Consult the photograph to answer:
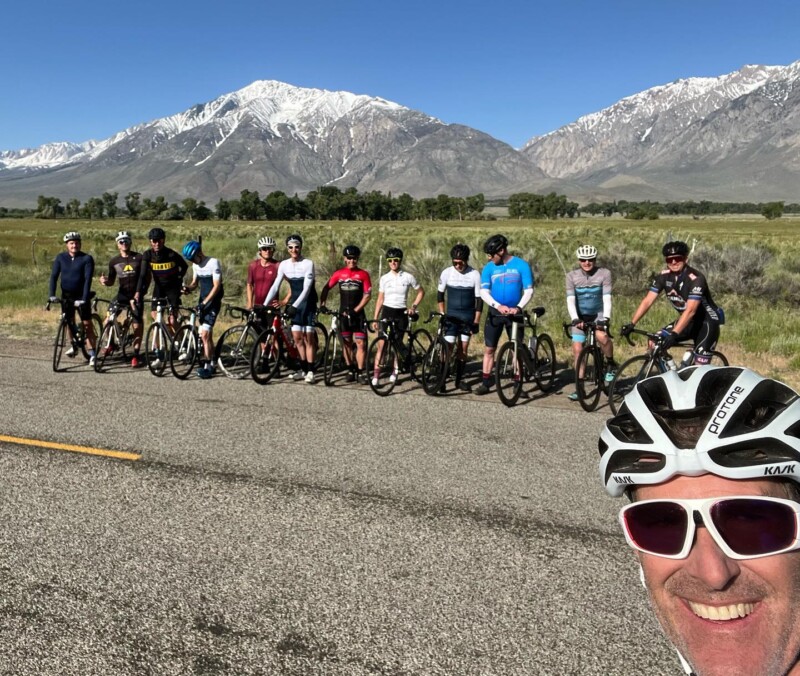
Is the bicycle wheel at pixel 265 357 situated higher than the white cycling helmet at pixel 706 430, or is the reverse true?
the white cycling helmet at pixel 706 430

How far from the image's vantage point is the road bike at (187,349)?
31.5 ft

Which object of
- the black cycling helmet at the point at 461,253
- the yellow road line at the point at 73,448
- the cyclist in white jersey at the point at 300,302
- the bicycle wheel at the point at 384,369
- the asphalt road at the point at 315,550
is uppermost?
the black cycling helmet at the point at 461,253

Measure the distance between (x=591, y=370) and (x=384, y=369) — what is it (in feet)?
9.16

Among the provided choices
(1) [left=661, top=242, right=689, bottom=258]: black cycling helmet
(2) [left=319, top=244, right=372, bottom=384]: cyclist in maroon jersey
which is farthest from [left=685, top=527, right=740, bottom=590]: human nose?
(2) [left=319, top=244, right=372, bottom=384]: cyclist in maroon jersey

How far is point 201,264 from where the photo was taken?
9.98m

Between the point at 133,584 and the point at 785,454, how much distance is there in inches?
147

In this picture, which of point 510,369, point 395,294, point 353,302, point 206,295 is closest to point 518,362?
point 510,369

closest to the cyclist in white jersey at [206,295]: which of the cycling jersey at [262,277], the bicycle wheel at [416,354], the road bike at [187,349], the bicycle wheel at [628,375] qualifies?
the road bike at [187,349]

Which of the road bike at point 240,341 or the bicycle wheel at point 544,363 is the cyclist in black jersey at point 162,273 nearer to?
the road bike at point 240,341

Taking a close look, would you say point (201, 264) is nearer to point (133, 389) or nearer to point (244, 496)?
point (133, 389)

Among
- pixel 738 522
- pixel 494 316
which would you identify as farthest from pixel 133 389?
pixel 738 522

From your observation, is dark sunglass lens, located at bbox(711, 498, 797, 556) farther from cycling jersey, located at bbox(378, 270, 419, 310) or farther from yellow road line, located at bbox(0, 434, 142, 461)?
cycling jersey, located at bbox(378, 270, 419, 310)

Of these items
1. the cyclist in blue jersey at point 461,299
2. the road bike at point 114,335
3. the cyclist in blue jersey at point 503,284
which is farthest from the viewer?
the road bike at point 114,335

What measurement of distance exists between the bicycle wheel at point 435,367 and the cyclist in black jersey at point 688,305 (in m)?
2.46
